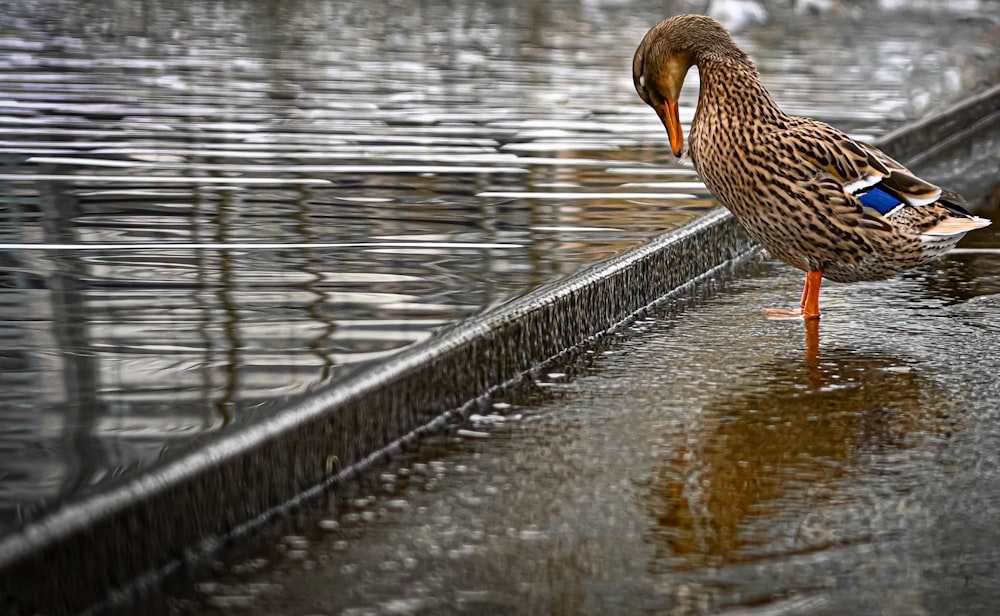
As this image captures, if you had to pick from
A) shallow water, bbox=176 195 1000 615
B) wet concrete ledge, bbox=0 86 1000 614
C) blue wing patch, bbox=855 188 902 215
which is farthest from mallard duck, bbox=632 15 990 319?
wet concrete ledge, bbox=0 86 1000 614

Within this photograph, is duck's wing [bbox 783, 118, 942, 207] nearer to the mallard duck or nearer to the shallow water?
the mallard duck

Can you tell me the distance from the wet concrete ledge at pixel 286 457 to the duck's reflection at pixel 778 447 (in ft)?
2.11

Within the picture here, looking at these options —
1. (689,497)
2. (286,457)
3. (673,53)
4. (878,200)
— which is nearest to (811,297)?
(878,200)

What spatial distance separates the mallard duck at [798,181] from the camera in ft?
16.0

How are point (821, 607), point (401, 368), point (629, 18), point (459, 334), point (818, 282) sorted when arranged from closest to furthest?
1. point (821, 607)
2. point (401, 368)
3. point (459, 334)
4. point (818, 282)
5. point (629, 18)

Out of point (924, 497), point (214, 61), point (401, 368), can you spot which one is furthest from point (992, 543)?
point (214, 61)

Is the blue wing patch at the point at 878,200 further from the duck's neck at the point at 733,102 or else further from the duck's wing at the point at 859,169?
the duck's neck at the point at 733,102

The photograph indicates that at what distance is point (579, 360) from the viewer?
483cm

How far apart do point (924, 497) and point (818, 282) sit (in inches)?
71.9

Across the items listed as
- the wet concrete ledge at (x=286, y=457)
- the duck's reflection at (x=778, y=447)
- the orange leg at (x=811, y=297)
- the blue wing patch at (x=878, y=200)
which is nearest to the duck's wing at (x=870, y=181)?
the blue wing patch at (x=878, y=200)

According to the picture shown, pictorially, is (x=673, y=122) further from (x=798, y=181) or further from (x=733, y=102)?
(x=798, y=181)

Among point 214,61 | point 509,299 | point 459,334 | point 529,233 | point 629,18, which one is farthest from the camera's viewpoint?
point 629,18

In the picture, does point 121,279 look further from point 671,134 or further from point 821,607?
point 821,607

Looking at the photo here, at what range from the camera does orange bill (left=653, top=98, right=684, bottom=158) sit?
5.26m
